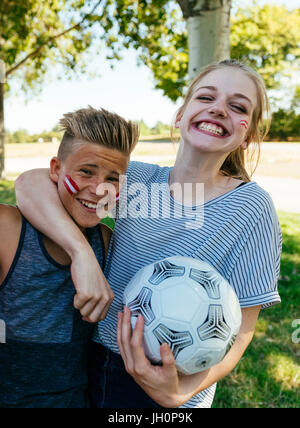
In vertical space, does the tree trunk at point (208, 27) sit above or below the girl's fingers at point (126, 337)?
above

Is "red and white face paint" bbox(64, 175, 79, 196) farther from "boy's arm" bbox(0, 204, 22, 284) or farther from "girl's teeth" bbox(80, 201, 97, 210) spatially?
"boy's arm" bbox(0, 204, 22, 284)

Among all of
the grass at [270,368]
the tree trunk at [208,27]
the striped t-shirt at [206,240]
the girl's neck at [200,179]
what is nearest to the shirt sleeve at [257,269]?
the striped t-shirt at [206,240]

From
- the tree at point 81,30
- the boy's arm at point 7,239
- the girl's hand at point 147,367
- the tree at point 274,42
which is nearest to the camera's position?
the girl's hand at point 147,367

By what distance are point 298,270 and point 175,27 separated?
22.1ft

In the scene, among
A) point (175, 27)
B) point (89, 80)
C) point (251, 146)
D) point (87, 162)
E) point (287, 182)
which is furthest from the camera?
point (89, 80)

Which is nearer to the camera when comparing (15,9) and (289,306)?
(289,306)

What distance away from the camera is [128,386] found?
1929 millimetres

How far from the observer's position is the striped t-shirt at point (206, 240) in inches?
71.2

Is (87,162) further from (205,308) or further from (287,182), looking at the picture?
(287,182)

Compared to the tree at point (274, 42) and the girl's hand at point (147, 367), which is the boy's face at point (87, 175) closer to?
the girl's hand at point (147, 367)

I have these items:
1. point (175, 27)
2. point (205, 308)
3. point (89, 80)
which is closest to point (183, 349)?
point (205, 308)

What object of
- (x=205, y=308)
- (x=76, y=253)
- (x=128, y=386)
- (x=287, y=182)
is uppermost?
(x=76, y=253)

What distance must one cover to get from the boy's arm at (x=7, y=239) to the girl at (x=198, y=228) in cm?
8

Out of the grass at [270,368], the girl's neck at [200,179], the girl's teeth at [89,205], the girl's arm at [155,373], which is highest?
the girl's neck at [200,179]
